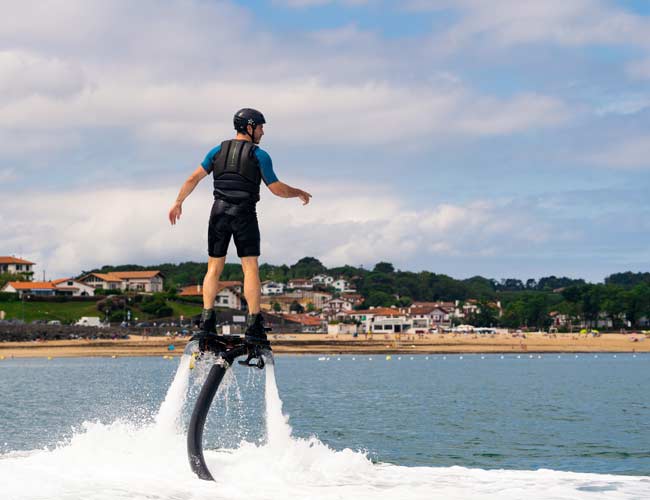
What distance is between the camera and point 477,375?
3324 inches

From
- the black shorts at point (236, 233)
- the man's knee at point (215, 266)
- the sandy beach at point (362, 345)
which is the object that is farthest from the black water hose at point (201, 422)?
the sandy beach at point (362, 345)

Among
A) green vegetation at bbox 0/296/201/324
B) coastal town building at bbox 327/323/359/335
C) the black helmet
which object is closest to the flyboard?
the black helmet

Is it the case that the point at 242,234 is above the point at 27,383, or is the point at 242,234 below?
above

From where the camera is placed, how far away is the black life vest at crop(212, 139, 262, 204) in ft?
41.6

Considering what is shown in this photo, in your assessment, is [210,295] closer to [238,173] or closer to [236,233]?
[236,233]

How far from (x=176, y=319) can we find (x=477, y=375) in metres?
95.1

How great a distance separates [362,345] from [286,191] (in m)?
142

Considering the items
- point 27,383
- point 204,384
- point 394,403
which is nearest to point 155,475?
point 204,384

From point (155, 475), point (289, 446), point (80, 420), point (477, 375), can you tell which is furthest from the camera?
point (477, 375)

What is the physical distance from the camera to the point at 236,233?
12.7 metres

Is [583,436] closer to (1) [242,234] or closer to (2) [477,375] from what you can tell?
(1) [242,234]

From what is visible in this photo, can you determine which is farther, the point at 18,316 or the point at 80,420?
the point at 18,316

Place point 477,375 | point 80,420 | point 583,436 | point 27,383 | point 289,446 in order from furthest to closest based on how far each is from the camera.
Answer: point 477,375 < point 27,383 < point 80,420 < point 583,436 < point 289,446

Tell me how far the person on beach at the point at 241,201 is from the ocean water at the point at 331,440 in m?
0.94
